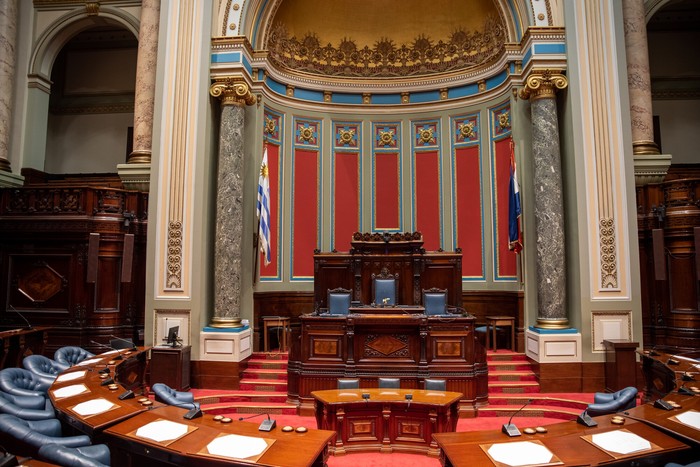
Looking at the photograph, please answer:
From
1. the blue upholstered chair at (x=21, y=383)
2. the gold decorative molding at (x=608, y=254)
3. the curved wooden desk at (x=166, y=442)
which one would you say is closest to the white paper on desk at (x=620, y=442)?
the curved wooden desk at (x=166, y=442)

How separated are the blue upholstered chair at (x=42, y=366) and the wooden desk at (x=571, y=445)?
457cm

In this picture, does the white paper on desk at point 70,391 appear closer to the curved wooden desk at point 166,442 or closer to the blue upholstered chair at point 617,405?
the curved wooden desk at point 166,442

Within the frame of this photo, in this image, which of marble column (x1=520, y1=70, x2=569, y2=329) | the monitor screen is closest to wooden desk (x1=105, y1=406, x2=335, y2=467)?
the monitor screen

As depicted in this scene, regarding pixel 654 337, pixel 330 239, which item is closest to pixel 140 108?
pixel 330 239

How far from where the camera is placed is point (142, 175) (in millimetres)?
8852

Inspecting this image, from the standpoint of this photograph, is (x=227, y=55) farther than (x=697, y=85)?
No

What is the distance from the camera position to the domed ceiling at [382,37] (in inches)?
424

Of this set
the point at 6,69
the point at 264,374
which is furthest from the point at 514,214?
the point at 6,69

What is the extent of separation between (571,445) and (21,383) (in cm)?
527

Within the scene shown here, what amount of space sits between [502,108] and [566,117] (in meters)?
1.92

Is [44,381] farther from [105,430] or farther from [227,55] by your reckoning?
[227,55]

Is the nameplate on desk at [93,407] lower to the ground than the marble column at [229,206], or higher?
lower

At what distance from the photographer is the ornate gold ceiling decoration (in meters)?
10.5

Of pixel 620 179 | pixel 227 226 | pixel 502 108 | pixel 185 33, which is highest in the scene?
pixel 185 33
